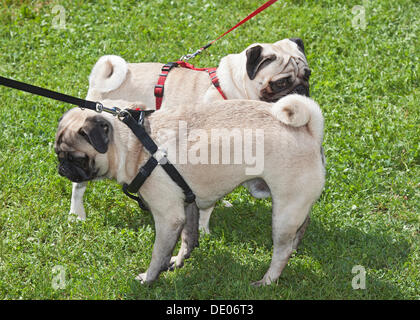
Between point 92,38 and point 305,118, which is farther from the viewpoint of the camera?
point 92,38

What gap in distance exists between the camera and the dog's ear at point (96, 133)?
4102 mm

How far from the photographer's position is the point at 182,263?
5.02m

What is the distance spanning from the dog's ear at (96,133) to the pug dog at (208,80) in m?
1.16

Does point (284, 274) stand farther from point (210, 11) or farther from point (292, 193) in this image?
point (210, 11)

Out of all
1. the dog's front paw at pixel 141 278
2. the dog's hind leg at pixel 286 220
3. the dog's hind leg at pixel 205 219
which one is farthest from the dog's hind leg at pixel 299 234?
the dog's front paw at pixel 141 278

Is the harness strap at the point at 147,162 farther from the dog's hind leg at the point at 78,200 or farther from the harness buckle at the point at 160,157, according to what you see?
the dog's hind leg at the point at 78,200

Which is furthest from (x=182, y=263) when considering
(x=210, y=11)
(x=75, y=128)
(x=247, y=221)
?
(x=210, y=11)

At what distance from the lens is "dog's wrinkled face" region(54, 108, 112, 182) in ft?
13.6

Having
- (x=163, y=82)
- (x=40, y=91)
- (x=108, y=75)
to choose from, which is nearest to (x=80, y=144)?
(x=40, y=91)

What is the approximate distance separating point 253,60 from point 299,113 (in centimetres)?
122

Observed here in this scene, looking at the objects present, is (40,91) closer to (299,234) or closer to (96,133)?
(96,133)

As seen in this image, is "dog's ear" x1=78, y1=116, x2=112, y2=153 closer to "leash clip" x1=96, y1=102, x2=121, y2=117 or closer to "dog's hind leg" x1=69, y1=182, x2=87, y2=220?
"leash clip" x1=96, y1=102, x2=121, y2=117

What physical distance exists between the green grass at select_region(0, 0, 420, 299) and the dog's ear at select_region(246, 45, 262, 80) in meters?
1.37
